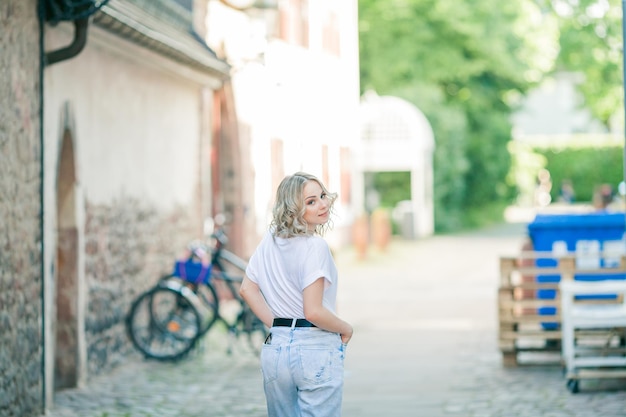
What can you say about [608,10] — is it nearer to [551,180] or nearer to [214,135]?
[214,135]

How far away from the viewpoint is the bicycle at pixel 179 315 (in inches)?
491

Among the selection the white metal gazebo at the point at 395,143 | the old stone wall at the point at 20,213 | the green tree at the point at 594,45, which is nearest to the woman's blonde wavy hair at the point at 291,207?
the old stone wall at the point at 20,213

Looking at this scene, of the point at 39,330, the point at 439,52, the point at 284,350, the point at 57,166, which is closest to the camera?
the point at 284,350

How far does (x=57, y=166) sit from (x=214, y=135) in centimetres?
963

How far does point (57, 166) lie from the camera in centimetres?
1052

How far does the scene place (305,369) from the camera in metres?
5.51

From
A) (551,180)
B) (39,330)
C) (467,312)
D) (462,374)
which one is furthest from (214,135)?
(551,180)

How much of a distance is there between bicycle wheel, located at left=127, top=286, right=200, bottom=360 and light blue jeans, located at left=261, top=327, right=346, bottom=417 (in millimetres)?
6891

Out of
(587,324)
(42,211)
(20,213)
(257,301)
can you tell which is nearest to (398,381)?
(587,324)

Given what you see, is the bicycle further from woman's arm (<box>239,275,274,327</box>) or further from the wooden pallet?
woman's arm (<box>239,275,274,327</box>)

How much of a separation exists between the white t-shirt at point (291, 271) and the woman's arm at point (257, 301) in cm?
2

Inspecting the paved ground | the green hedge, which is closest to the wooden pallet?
the paved ground

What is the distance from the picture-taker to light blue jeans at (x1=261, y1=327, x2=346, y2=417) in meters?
5.51

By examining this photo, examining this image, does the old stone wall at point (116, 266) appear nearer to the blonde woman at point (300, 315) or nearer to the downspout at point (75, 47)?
the downspout at point (75, 47)
